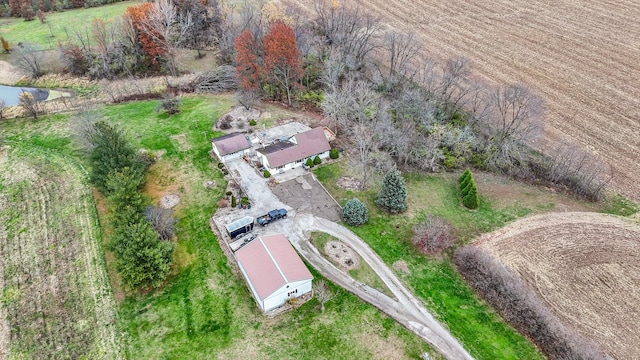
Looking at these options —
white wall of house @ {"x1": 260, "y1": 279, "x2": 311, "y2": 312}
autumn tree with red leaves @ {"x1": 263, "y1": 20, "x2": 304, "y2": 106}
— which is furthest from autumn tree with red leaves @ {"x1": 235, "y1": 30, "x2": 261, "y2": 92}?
white wall of house @ {"x1": 260, "y1": 279, "x2": 311, "y2": 312}

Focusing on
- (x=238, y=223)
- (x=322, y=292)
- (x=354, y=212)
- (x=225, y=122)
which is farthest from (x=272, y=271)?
(x=225, y=122)

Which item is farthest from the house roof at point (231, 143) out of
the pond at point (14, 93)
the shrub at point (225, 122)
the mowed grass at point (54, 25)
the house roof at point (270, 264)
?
the mowed grass at point (54, 25)

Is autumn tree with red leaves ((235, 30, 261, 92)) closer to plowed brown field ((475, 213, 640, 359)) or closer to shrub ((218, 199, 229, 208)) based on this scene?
shrub ((218, 199, 229, 208))

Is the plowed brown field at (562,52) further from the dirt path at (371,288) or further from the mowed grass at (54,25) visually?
the mowed grass at (54,25)

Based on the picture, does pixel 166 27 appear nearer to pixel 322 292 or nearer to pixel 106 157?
pixel 106 157

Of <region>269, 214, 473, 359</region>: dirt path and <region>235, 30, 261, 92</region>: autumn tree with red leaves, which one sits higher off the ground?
<region>235, 30, 261, 92</region>: autumn tree with red leaves
